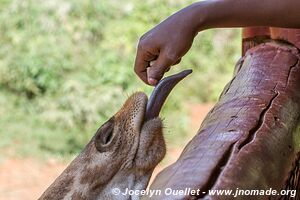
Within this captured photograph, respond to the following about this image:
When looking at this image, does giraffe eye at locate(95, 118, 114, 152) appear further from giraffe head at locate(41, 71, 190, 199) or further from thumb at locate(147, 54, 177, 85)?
thumb at locate(147, 54, 177, 85)

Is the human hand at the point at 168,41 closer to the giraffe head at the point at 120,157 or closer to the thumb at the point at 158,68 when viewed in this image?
the thumb at the point at 158,68

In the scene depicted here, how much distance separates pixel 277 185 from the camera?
35.7 inches

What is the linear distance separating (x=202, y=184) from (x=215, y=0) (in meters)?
0.33

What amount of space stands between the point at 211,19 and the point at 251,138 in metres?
0.19

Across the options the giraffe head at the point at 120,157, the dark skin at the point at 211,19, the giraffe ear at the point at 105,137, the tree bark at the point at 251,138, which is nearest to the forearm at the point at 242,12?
the dark skin at the point at 211,19

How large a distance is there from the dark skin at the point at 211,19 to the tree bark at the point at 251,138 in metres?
0.10

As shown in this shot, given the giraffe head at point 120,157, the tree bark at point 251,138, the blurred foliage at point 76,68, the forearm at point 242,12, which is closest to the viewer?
the tree bark at point 251,138

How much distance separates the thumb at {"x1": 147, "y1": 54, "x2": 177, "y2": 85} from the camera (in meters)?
1.01

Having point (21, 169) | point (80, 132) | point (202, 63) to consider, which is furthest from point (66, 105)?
point (202, 63)

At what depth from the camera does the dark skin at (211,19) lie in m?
0.99

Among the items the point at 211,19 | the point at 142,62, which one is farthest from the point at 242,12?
the point at 142,62

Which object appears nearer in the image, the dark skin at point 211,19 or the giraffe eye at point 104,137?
the dark skin at point 211,19

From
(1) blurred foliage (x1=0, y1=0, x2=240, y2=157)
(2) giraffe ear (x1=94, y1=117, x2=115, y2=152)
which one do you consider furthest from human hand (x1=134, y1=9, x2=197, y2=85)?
(1) blurred foliage (x1=0, y1=0, x2=240, y2=157)

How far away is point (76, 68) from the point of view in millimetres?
6227
